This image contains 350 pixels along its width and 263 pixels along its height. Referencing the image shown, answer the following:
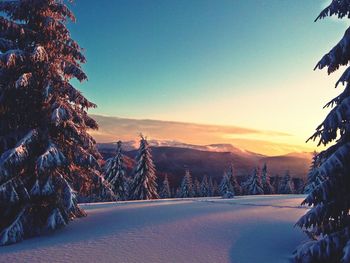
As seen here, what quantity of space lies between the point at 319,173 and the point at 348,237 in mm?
1632

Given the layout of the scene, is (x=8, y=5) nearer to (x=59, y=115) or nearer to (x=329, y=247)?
(x=59, y=115)

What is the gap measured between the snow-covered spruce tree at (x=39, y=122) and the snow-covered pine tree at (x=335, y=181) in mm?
8003

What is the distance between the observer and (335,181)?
731 cm

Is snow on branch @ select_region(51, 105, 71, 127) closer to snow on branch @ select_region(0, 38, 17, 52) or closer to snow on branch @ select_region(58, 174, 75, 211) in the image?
snow on branch @ select_region(58, 174, 75, 211)

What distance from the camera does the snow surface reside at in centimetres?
867

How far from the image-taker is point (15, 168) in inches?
433

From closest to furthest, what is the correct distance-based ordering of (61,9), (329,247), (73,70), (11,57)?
(329,247) → (11,57) → (73,70) → (61,9)

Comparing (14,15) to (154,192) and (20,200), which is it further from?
(154,192)

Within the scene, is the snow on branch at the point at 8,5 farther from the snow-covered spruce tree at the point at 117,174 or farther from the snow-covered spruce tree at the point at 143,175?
the snow-covered spruce tree at the point at 117,174

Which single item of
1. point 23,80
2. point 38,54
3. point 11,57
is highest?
point 38,54

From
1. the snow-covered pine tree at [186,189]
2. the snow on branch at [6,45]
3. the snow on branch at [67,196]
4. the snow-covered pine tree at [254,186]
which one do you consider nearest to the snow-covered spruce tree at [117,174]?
the snow-covered pine tree at [186,189]

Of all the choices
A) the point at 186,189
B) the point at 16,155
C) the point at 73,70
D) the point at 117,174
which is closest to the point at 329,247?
the point at 16,155

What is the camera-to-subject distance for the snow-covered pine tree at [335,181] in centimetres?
A: 705

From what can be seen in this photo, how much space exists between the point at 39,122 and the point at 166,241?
6825 millimetres
